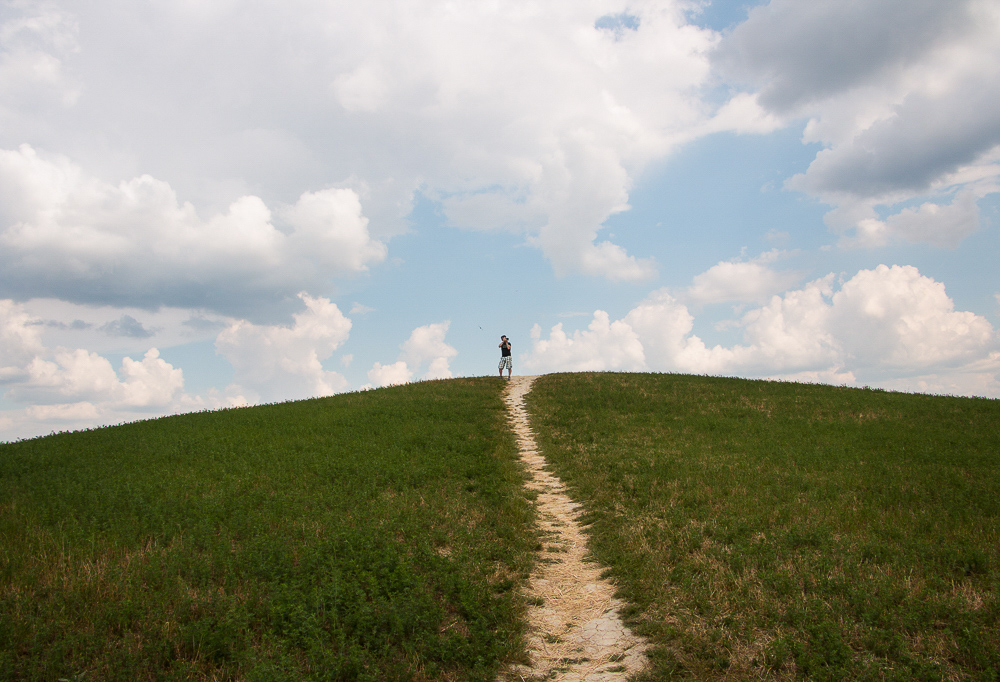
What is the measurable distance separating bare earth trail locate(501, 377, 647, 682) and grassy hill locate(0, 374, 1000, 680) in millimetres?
358

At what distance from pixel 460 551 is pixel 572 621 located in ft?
8.84

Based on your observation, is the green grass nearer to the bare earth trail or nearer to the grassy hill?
the grassy hill

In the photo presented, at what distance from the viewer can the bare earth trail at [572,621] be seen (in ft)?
22.2

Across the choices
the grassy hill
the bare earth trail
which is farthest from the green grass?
the bare earth trail

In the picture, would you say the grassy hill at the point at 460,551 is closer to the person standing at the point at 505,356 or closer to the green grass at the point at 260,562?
the green grass at the point at 260,562

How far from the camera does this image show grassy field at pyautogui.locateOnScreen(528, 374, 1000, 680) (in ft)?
21.2

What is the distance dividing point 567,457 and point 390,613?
436 inches

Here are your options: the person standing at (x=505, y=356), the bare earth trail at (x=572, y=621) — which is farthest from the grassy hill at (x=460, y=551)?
the person standing at (x=505, y=356)

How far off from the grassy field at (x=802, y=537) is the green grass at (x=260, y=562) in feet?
7.99

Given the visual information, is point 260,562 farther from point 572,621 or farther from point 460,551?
point 572,621

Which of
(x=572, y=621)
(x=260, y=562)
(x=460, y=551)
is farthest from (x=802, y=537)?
(x=260, y=562)

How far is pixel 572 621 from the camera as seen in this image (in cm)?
802

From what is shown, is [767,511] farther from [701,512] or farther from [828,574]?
[828,574]

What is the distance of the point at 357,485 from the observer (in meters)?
13.3
